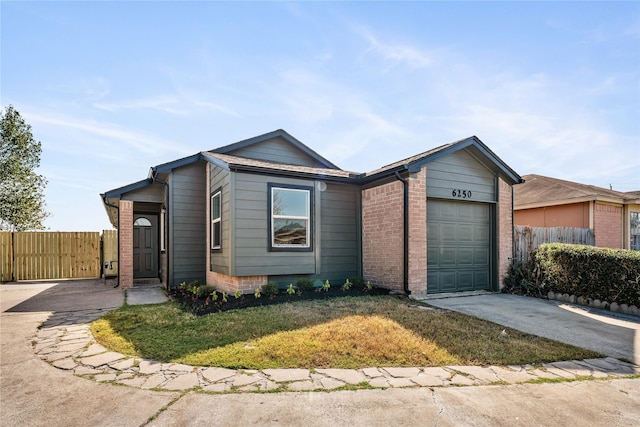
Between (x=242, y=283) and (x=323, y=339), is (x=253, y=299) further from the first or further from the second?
(x=323, y=339)

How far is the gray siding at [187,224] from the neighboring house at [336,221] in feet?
0.09

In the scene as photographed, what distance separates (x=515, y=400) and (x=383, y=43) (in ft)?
25.7

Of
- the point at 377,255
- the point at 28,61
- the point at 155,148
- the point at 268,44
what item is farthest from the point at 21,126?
the point at 377,255

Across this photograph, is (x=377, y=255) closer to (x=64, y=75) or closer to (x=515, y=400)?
(x=515, y=400)

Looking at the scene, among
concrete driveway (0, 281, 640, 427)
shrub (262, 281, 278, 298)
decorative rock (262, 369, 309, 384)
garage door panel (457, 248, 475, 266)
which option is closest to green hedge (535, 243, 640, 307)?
garage door panel (457, 248, 475, 266)

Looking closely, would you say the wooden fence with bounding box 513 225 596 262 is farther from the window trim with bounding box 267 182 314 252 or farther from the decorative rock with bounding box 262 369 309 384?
the decorative rock with bounding box 262 369 309 384

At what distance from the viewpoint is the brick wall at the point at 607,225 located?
475 inches

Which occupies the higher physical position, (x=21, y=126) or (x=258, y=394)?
(x=21, y=126)

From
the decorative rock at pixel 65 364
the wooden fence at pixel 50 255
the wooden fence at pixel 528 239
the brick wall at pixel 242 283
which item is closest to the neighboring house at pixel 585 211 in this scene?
the wooden fence at pixel 528 239

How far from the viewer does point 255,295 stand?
7.01 m

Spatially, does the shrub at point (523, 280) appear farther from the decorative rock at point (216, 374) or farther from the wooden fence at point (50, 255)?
the wooden fence at point (50, 255)

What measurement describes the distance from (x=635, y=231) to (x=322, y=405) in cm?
1714

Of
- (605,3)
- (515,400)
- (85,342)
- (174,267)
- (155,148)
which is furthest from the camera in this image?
(155,148)

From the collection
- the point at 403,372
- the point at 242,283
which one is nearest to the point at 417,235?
the point at 242,283
